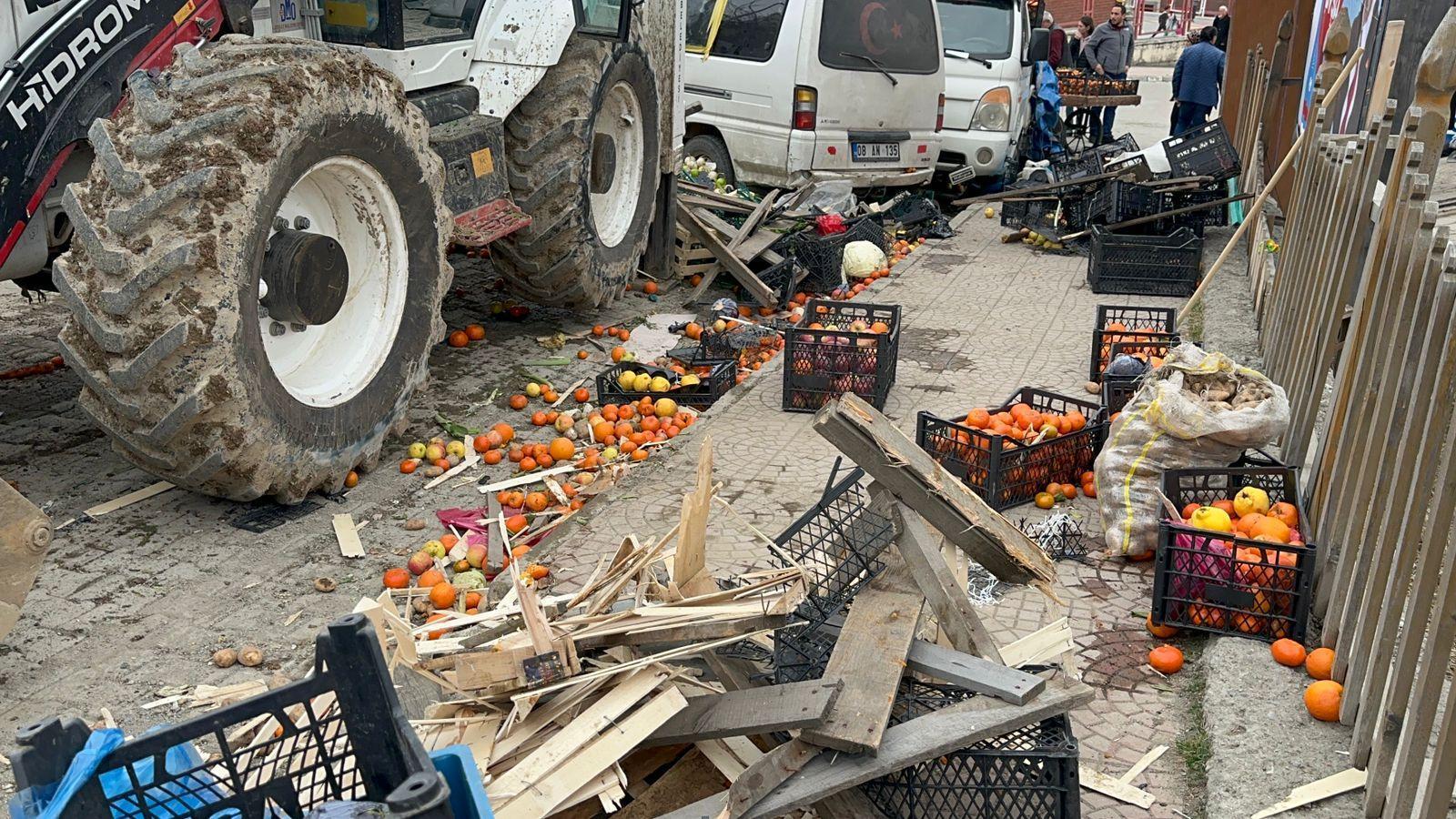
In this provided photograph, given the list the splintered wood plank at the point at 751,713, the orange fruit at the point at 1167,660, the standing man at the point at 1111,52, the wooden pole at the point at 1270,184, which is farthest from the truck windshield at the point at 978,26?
the splintered wood plank at the point at 751,713

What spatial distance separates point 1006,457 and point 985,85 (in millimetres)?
8544

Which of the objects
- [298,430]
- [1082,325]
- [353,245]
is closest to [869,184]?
[1082,325]

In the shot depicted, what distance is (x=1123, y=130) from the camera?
2219 centimetres

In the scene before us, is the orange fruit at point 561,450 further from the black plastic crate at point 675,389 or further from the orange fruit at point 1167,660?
the orange fruit at point 1167,660

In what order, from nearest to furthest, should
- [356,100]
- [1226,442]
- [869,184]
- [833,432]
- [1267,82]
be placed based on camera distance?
[833,432], [1226,442], [356,100], [869,184], [1267,82]

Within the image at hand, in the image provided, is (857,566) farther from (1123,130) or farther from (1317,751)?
(1123,130)

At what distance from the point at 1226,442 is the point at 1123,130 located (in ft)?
61.2

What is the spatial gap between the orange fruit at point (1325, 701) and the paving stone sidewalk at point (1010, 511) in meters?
0.41

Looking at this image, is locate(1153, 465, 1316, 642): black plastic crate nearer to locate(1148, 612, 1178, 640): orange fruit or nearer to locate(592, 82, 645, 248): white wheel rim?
locate(1148, 612, 1178, 640): orange fruit

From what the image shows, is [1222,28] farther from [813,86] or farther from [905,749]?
[905,749]

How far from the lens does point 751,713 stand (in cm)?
308

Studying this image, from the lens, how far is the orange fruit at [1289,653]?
4076 millimetres

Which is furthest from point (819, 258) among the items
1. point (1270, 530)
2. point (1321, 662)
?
point (1321, 662)

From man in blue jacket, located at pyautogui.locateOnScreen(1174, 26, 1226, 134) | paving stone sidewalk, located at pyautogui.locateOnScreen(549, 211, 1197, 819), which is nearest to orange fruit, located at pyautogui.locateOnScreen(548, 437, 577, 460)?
paving stone sidewalk, located at pyautogui.locateOnScreen(549, 211, 1197, 819)
